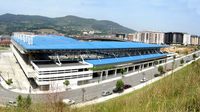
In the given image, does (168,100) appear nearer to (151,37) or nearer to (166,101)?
(166,101)

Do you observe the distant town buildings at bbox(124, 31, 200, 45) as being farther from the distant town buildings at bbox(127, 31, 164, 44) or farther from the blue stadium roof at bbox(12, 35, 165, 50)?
the blue stadium roof at bbox(12, 35, 165, 50)

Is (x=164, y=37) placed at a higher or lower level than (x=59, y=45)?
higher

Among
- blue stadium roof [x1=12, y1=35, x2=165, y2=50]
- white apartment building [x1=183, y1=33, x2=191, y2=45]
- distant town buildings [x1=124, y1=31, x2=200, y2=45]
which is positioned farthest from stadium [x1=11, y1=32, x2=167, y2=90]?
white apartment building [x1=183, y1=33, x2=191, y2=45]

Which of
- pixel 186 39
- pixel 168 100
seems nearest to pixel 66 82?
pixel 168 100

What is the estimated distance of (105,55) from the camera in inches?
2018

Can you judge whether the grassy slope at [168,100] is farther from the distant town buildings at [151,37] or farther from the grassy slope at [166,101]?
the distant town buildings at [151,37]

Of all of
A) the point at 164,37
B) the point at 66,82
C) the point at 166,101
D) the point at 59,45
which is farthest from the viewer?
the point at 164,37

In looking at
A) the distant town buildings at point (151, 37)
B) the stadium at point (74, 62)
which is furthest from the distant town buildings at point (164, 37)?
the stadium at point (74, 62)

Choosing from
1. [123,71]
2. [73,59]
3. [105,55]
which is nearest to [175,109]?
[73,59]

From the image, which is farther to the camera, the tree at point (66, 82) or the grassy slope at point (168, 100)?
the tree at point (66, 82)

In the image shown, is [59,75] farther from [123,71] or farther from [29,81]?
[123,71]

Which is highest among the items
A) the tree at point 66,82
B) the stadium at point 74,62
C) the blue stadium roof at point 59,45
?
the blue stadium roof at point 59,45

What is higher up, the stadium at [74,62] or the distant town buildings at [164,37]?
the distant town buildings at [164,37]

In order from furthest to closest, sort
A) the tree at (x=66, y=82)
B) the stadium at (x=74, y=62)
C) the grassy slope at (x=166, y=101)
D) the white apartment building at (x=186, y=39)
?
the white apartment building at (x=186, y=39) → the stadium at (x=74, y=62) → the tree at (x=66, y=82) → the grassy slope at (x=166, y=101)
